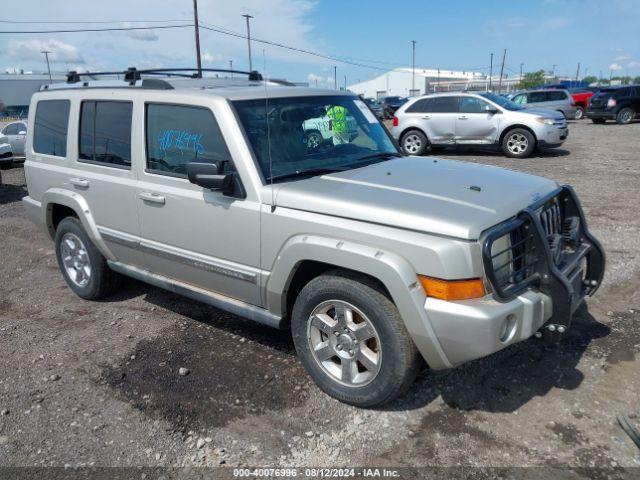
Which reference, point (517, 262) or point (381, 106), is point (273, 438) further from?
point (381, 106)

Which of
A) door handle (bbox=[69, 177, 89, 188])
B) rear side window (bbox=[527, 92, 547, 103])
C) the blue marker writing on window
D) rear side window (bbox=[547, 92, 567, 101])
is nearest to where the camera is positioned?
the blue marker writing on window

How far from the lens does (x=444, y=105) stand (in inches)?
577

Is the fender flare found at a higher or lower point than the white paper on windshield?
lower

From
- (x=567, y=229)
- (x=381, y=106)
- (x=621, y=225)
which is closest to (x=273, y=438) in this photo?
(x=567, y=229)

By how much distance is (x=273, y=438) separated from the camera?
3.12 m

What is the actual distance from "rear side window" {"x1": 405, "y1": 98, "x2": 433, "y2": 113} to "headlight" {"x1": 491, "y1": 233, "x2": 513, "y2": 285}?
12590 millimetres

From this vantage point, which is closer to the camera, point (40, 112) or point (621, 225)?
point (40, 112)

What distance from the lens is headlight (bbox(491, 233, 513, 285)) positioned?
291 centimetres

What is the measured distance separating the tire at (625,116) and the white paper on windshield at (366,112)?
76.5 ft

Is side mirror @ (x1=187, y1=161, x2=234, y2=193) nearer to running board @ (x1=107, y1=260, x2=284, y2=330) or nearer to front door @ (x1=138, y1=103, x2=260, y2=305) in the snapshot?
front door @ (x1=138, y1=103, x2=260, y2=305)

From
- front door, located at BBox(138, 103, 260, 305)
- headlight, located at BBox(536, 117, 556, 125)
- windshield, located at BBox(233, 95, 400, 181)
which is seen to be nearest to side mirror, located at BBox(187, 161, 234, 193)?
front door, located at BBox(138, 103, 260, 305)

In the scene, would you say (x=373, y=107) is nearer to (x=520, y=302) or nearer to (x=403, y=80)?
(x=520, y=302)

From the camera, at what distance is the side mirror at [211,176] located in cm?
339

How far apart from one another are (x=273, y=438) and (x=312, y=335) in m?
0.66
